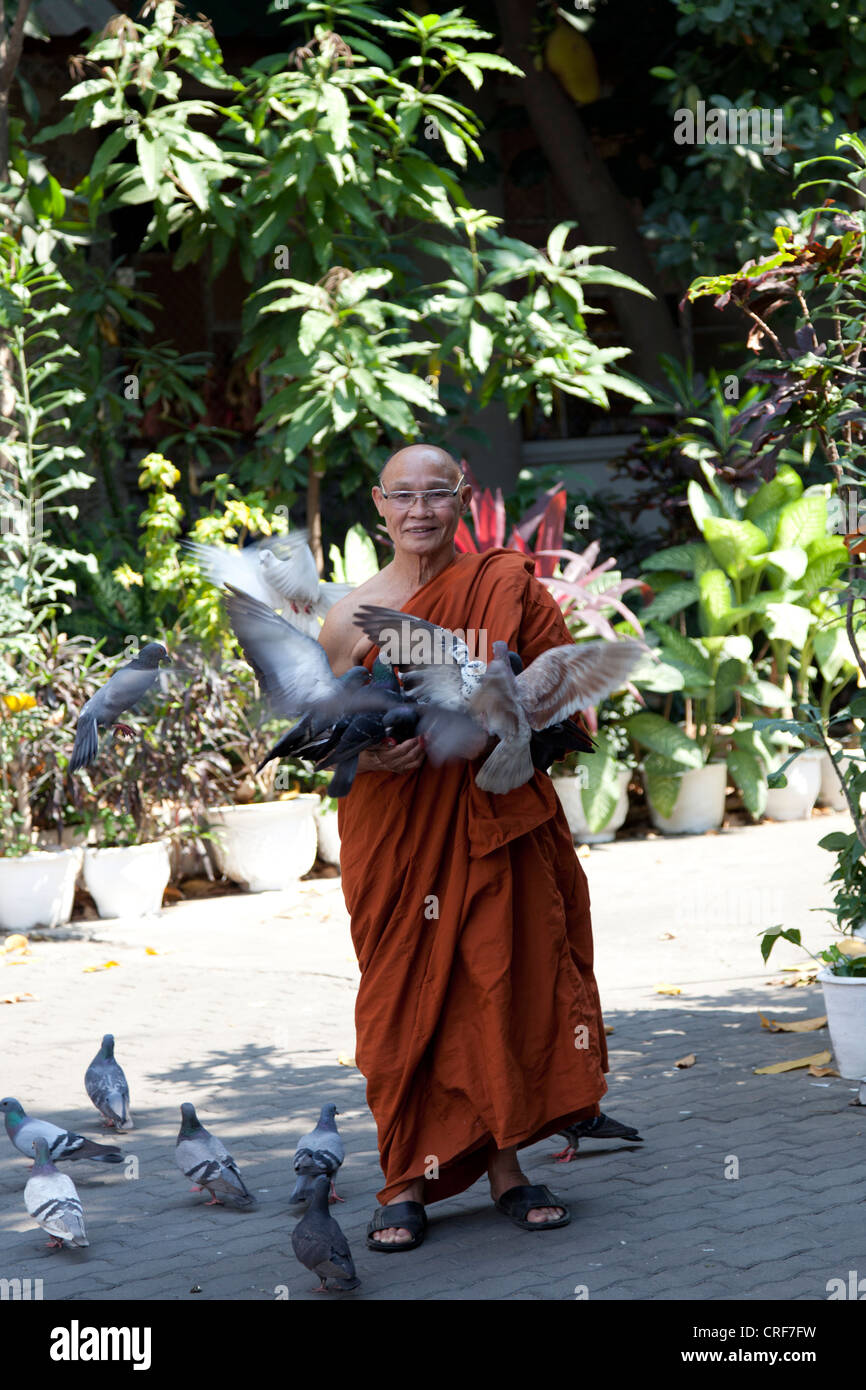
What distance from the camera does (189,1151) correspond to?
3912mm

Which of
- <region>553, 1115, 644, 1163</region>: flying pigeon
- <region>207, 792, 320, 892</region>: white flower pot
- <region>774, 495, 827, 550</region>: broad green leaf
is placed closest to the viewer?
<region>553, 1115, 644, 1163</region>: flying pigeon

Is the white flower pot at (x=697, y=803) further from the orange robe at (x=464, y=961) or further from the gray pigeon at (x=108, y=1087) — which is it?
the orange robe at (x=464, y=961)

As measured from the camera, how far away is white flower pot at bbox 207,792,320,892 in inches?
311

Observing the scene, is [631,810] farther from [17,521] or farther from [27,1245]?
[27,1245]

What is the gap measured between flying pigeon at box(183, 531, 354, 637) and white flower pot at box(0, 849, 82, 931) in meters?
3.58

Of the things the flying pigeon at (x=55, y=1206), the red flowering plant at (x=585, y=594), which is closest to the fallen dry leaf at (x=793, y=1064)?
the flying pigeon at (x=55, y=1206)

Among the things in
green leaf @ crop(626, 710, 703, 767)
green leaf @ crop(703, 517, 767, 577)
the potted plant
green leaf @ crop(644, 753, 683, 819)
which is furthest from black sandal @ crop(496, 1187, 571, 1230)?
green leaf @ crop(703, 517, 767, 577)

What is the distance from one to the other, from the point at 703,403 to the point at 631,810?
2.76m

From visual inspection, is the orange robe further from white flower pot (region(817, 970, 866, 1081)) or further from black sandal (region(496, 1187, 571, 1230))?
white flower pot (region(817, 970, 866, 1081))

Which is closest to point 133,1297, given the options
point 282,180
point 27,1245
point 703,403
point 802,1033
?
point 27,1245

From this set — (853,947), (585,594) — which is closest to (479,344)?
(585,594)

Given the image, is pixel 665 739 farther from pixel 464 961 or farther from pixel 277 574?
pixel 464 961

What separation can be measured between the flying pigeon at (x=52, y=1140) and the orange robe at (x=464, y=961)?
85 cm

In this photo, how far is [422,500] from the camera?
379 centimetres
